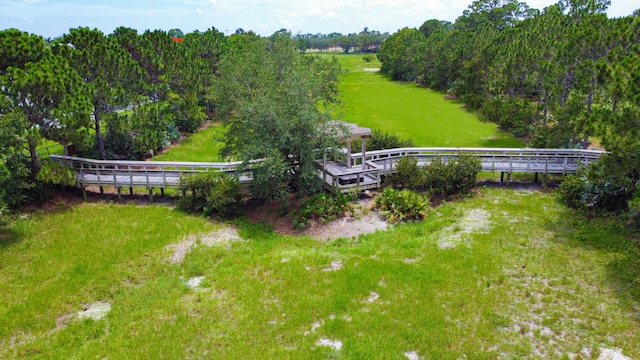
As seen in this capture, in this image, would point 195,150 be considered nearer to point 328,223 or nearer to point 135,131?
point 135,131

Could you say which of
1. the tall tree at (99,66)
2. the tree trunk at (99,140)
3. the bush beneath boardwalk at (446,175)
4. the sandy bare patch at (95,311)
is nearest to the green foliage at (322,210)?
the bush beneath boardwalk at (446,175)

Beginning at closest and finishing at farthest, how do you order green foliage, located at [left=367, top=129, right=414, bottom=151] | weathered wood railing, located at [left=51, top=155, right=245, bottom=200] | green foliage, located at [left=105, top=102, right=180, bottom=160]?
weathered wood railing, located at [left=51, top=155, right=245, bottom=200] < green foliage, located at [left=105, top=102, right=180, bottom=160] < green foliage, located at [left=367, top=129, right=414, bottom=151]

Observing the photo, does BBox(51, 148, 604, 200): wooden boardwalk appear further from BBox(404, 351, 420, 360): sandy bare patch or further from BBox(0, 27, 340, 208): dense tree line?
BBox(404, 351, 420, 360): sandy bare patch

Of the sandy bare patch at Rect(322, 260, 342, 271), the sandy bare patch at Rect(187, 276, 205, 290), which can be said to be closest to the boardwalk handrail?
the sandy bare patch at Rect(322, 260, 342, 271)

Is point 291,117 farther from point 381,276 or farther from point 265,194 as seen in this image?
point 381,276

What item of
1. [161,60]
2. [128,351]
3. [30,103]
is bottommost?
[128,351]

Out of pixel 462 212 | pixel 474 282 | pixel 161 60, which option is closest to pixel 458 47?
pixel 161 60

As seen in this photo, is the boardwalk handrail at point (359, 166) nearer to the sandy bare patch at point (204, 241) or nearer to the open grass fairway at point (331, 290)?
the open grass fairway at point (331, 290)

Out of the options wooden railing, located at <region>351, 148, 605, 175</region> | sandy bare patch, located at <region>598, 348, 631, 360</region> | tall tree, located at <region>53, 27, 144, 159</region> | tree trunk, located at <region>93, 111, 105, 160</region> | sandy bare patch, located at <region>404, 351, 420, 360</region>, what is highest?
tall tree, located at <region>53, 27, 144, 159</region>
